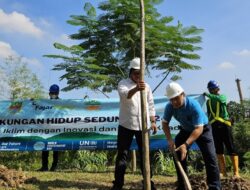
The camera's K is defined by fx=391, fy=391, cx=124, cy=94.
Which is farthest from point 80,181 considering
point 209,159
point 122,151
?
point 209,159

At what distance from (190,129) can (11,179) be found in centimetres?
303

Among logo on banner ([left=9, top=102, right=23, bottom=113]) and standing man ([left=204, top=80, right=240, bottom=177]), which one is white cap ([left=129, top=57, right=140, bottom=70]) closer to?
standing man ([left=204, top=80, right=240, bottom=177])

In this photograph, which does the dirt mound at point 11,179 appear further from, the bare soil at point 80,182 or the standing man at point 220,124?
the standing man at point 220,124

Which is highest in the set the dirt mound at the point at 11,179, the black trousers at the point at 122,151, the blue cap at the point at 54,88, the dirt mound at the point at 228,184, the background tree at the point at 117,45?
the background tree at the point at 117,45

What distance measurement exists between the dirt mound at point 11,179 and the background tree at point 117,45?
3.36 metres

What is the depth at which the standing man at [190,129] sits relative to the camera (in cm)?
503

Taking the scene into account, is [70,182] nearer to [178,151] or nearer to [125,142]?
[125,142]

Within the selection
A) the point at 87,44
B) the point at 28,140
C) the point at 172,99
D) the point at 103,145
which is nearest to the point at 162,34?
the point at 87,44

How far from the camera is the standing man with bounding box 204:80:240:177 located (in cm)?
759

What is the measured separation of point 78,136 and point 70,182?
7.65 feet

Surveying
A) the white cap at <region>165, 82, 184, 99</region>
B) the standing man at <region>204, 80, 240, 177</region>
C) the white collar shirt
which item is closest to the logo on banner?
the white collar shirt

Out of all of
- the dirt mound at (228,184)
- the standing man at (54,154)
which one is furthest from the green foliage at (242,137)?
the standing man at (54,154)

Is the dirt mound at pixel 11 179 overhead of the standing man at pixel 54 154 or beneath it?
beneath

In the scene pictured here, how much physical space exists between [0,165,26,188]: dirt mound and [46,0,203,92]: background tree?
11.0ft
